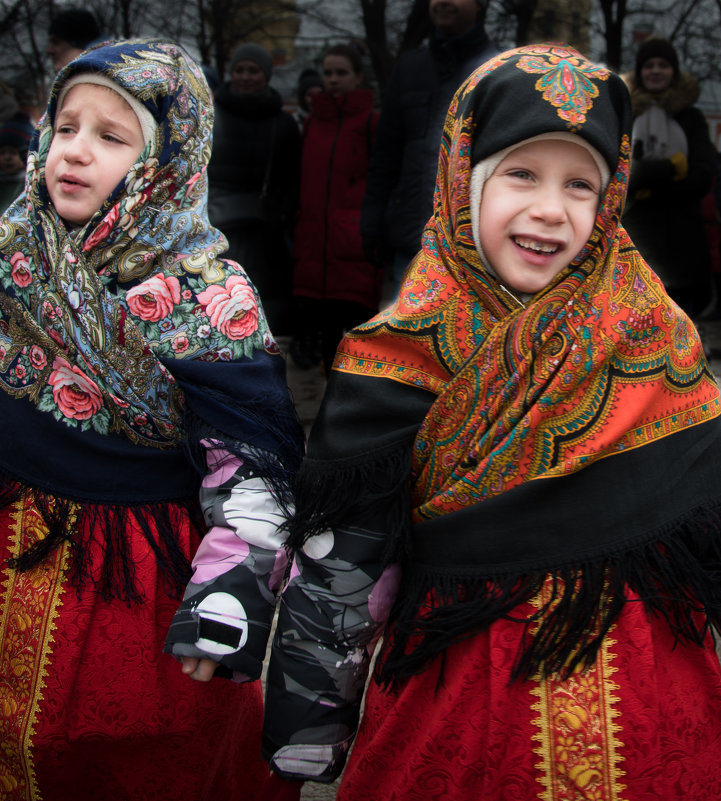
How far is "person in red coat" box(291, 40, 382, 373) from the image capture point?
5016mm

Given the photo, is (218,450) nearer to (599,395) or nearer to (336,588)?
(336,588)

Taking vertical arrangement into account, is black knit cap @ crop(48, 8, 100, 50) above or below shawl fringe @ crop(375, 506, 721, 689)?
above

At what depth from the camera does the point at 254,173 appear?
15.9ft

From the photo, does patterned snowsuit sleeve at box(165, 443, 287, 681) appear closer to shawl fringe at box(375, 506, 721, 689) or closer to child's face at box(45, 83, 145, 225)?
shawl fringe at box(375, 506, 721, 689)

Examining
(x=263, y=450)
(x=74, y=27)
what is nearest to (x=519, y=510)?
(x=263, y=450)

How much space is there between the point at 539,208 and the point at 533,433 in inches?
15.1

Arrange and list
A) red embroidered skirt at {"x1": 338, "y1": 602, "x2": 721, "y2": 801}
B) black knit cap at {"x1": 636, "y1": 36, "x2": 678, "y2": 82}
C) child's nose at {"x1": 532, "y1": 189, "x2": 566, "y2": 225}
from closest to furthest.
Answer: red embroidered skirt at {"x1": 338, "y1": 602, "x2": 721, "y2": 801}, child's nose at {"x1": 532, "y1": 189, "x2": 566, "y2": 225}, black knit cap at {"x1": 636, "y1": 36, "x2": 678, "y2": 82}

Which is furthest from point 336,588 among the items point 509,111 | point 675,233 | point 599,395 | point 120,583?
point 675,233

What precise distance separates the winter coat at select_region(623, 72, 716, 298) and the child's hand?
154 inches

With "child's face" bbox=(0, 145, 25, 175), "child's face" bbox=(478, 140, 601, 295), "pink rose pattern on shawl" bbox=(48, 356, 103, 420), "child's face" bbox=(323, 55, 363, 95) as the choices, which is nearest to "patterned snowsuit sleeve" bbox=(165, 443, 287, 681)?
"pink rose pattern on shawl" bbox=(48, 356, 103, 420)

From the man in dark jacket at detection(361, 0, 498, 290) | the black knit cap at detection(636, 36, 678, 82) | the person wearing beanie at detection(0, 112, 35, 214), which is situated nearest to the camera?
the man in dark jacket at detection(361, 0, 498, 290)

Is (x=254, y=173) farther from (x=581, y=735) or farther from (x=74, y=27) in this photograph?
(x=581, y=735)

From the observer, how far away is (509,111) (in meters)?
1.60

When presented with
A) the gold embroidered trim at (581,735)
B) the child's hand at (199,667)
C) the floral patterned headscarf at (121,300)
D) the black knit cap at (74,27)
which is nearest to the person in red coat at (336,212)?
the black knit cap at (74,27)
